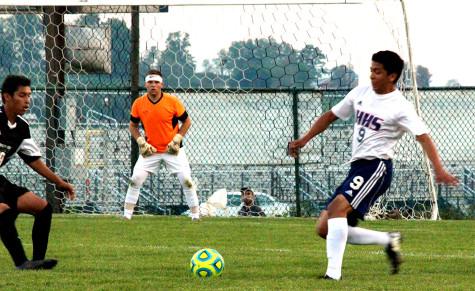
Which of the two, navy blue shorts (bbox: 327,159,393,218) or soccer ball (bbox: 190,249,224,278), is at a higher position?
navy blue shorts (bbox: 327,159,393,218)

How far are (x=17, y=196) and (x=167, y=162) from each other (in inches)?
278

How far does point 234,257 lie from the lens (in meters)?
10.6

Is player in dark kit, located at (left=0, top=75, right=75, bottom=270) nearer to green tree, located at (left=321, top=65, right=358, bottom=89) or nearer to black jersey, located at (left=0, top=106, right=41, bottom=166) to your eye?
black jersey, located at (left=0, top=106, right=41, bottom=166)

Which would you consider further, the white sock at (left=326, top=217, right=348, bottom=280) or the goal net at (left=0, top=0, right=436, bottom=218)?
the goal net at (left=0, top=0, right=436, bottom=218)

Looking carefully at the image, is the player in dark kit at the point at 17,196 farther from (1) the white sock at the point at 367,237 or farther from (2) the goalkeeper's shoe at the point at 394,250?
(2) the goalkeeper's shoe at the point at 394,250

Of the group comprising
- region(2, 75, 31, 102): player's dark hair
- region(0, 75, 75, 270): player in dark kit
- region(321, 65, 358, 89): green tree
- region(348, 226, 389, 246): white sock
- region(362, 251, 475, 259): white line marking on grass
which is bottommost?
region(362, 251, 475, 259): white line marking on grass

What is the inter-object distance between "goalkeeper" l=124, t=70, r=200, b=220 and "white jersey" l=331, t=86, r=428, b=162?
742 centimetres

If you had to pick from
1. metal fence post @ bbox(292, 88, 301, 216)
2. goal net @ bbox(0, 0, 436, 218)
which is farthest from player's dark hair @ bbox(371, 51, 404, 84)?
metal fence post @ bbox(292, 88, 301, 216)

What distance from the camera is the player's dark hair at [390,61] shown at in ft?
28.9

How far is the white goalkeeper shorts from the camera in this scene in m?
16.3

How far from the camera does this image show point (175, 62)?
64.4 ft

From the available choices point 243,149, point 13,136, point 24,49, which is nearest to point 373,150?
point 13,136

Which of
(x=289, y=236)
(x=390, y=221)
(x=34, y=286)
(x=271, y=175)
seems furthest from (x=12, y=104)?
(x=271, y=175)

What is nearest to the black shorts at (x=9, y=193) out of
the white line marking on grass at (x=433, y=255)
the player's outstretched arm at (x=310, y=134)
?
the player's outstretched arm at (x=310, y=134)
